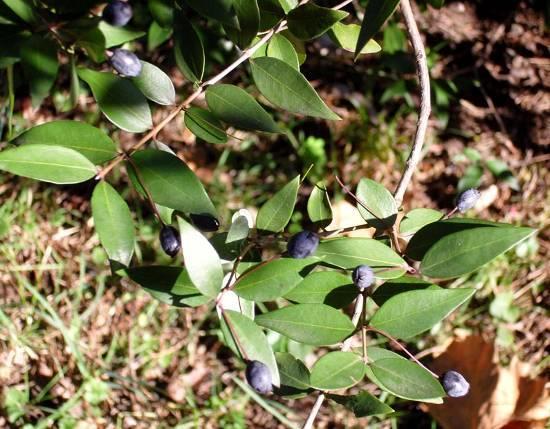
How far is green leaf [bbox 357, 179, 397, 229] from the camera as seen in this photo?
3.39 ft

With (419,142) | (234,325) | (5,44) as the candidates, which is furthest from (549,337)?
(5,44)

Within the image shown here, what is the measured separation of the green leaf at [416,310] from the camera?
0.92 metres

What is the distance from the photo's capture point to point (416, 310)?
3.11ft

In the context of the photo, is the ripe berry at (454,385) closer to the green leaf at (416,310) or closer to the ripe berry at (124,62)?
the green leaf at (416,310)

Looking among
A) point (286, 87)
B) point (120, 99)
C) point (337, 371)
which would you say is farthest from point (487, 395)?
point (120, 99)

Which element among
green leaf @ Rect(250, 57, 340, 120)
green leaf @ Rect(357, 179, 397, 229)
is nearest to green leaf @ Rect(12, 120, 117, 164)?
green leaf @ Rect(250, 57, 340, 120)

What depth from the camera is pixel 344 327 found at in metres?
0.97

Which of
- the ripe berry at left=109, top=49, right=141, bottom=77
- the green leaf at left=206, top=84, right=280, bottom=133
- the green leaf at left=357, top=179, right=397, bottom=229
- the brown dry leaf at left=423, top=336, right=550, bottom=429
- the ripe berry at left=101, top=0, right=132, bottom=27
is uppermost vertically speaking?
the ripe berry at left=101, top=0, right=132, bottom=27

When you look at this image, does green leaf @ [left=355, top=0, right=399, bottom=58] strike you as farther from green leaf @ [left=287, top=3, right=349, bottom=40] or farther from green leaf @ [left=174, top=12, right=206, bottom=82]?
green leaf @ [left=174, top=12, right=206, bottom=82]

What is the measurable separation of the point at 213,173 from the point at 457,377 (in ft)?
4.57

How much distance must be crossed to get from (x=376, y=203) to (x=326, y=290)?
0.15 metres

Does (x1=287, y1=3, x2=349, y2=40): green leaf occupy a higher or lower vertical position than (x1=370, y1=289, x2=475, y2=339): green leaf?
higher

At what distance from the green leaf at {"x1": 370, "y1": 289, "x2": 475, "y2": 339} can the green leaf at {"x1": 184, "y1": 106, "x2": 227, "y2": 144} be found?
347 mm

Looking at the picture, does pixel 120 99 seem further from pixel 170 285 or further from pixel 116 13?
pixel 170 285
